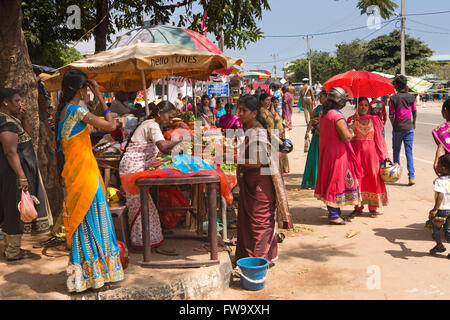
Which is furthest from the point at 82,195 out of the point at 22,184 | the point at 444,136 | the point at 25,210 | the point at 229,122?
the point at 229,122

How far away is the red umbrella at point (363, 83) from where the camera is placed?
7.09 metres

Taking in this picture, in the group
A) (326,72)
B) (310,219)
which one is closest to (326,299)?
(310,219)

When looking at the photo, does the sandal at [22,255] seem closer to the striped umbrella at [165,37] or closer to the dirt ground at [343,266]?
the dirt ground at [343,266]

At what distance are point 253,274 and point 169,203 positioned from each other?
1666 millimetres

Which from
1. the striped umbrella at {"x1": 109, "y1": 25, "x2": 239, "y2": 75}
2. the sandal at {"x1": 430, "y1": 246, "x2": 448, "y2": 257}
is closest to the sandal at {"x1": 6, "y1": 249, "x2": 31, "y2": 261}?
the striped umbrella at {"x1": 109, "y1": 25, "x2": 239, "y2": 75}

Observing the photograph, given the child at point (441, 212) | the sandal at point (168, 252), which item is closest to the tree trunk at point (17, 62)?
the sandal at point (168, 252)

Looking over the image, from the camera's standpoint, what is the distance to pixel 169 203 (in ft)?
17.9

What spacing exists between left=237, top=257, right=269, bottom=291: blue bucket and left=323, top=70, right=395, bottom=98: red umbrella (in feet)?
13.0

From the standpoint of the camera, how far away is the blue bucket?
13.9 feet

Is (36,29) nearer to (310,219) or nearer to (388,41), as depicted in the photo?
(310,219)

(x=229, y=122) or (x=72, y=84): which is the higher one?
(x=72, y=84)

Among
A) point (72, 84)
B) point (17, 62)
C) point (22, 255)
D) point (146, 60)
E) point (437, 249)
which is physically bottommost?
point (437, 249)

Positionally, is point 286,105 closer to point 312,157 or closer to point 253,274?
point 312,157

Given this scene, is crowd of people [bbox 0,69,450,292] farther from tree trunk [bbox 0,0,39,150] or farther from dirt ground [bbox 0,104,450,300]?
tree trunk [bbox 0,0,39,150]
